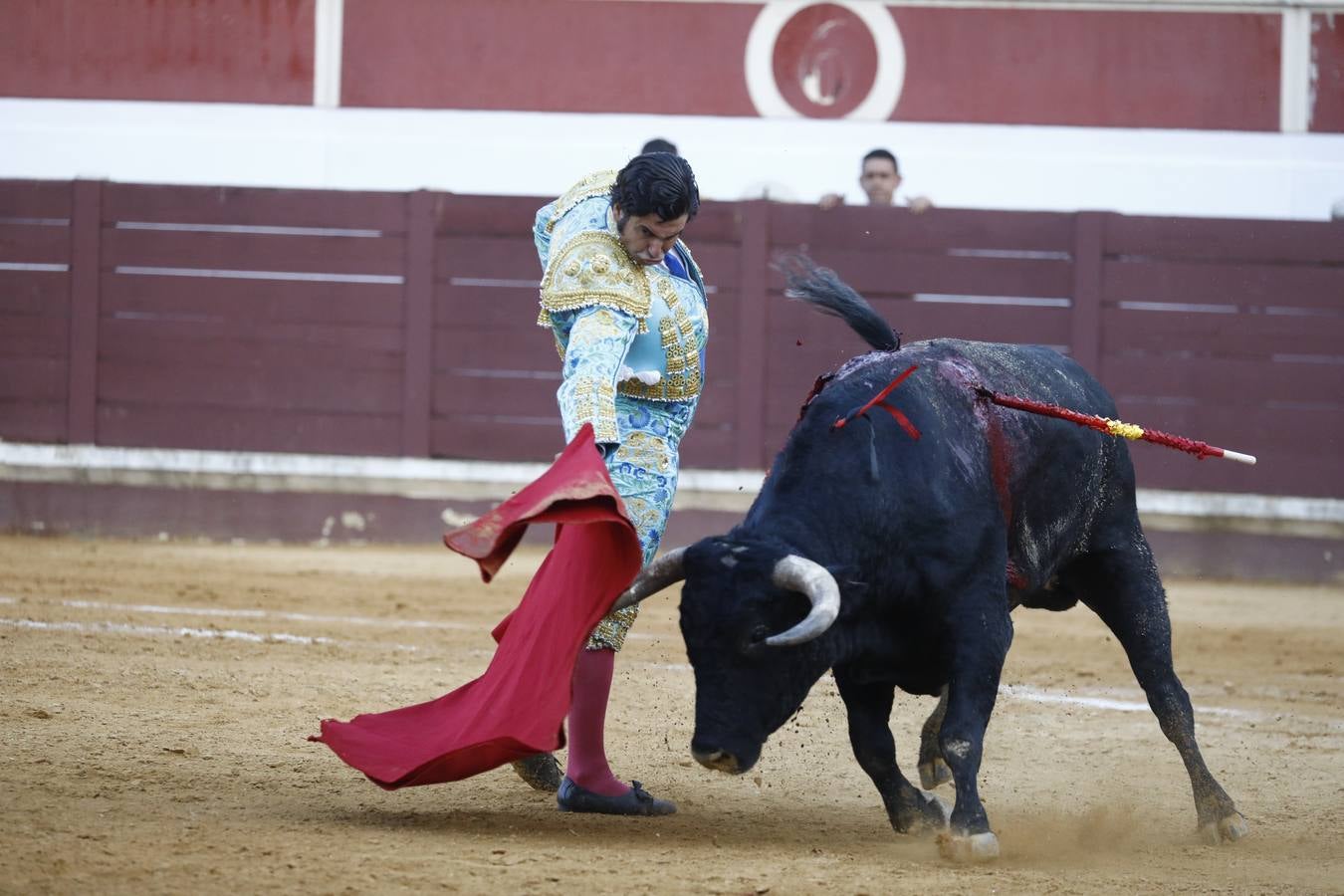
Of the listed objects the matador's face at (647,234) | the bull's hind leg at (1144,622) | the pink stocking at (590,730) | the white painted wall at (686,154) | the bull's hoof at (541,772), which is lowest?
the bull's hoof at (541,772)

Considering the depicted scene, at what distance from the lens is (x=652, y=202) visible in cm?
299

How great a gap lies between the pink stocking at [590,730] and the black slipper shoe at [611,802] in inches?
0.4

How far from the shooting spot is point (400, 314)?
25.5 ft

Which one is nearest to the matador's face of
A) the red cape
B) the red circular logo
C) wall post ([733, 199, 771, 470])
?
the red cape

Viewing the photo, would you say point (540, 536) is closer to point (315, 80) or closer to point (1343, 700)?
point (315, 80)

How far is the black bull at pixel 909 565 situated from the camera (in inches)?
111

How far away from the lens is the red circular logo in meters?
8.87

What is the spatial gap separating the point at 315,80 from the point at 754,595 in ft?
22.4

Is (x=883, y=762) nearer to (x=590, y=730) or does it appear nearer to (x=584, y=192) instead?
(x=590, y=730)

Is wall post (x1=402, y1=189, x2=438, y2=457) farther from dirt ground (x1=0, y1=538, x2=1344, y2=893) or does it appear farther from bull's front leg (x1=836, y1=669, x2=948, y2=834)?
bull's front leg (x1=836, y1=669, x2=948, y2=834)

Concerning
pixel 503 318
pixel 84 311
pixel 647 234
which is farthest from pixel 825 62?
pixel 647 234

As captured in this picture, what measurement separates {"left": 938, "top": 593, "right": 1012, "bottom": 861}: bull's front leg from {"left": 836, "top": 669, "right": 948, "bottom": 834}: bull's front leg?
0.51ft

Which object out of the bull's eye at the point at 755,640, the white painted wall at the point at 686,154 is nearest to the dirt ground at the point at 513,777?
the bull's eye at the point at 755,640

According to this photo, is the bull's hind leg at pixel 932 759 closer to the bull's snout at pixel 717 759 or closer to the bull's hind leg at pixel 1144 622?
the bull's hind leg at pixel 1144 622
